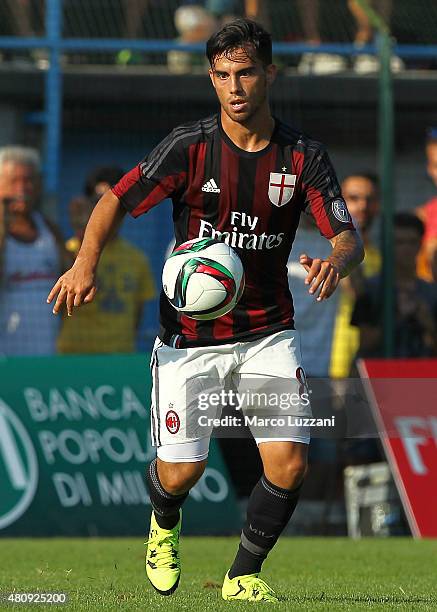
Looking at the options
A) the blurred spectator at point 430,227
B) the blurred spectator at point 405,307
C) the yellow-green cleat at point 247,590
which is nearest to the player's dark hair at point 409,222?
the blurred spectator at point 405,307

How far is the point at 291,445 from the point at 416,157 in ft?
26.4

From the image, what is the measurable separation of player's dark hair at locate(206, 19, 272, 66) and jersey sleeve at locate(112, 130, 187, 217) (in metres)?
0.45

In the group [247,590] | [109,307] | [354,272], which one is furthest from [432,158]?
[247,590]

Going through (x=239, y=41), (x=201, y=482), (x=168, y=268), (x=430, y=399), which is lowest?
(x=201, y=482)

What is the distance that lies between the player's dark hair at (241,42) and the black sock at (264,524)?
6.49 feet

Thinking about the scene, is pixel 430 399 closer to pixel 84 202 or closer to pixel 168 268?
pixel 84 202

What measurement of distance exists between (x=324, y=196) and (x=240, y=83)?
0.65m

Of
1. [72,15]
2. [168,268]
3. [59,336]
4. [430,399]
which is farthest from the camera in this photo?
Answer: [72,15]

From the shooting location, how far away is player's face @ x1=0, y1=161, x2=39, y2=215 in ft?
37.2

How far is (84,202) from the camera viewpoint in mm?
11477

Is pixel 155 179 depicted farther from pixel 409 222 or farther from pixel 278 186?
pixel 409 222

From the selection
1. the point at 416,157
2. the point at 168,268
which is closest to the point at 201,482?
the point at 416,157

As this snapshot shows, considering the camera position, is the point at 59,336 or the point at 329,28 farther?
the point at 329,28

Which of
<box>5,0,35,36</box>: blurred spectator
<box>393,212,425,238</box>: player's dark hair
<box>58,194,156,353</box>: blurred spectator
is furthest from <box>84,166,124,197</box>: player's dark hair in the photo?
<box>5,0,35,36</box>: blurred spectator
